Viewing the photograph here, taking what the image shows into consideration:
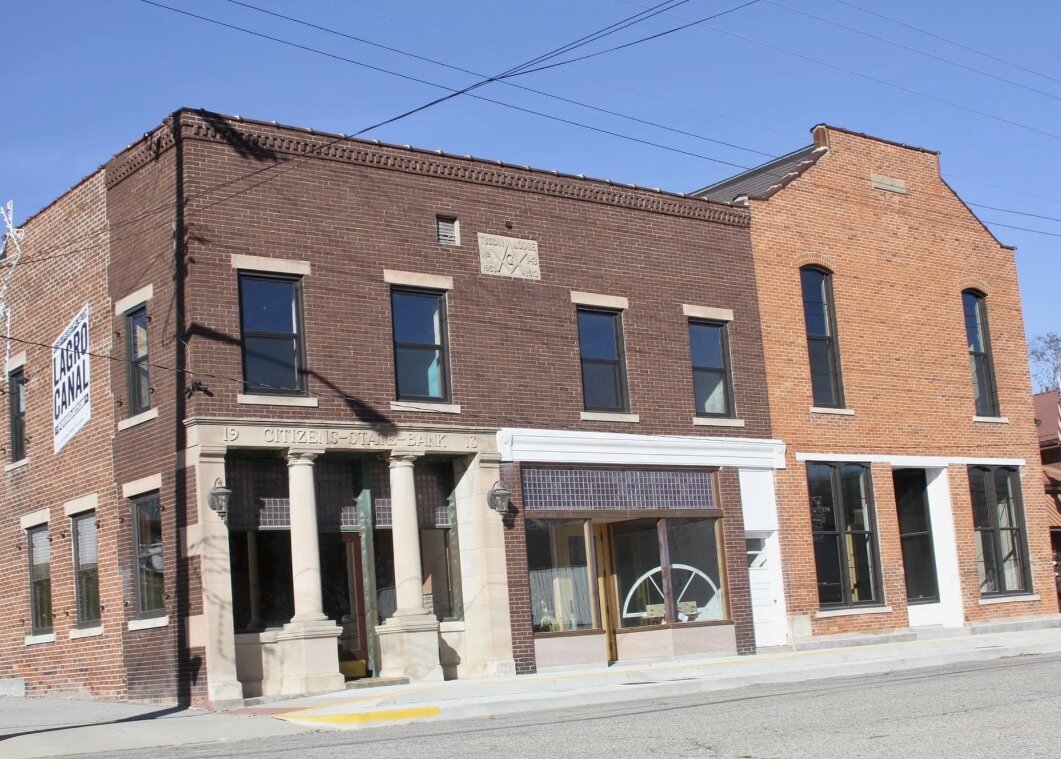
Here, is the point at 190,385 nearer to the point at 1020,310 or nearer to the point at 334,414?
the point at 334,414

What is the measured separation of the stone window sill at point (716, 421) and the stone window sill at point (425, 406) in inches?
200

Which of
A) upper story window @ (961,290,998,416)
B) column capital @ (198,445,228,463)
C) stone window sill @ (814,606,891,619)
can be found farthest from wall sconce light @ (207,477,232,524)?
upper story window @ (961,290,998,416)

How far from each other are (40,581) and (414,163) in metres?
9.28

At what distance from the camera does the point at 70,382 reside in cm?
2177

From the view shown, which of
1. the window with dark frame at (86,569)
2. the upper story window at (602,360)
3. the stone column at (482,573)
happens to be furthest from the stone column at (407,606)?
the window with dark frame at (86,569)

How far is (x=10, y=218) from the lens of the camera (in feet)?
77.3

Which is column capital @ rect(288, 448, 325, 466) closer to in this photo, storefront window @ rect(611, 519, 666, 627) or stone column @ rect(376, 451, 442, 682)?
stone column @ rect(376, 451, 442, 682)

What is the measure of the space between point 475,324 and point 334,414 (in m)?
3.03

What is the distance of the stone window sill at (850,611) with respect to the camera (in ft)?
82.8

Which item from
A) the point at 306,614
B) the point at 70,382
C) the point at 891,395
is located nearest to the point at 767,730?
the point at 306,614

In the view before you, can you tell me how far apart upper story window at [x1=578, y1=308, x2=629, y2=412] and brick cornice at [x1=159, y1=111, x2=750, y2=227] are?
2075 mm

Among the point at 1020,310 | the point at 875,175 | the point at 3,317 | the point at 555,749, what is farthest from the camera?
the point at 1020,310

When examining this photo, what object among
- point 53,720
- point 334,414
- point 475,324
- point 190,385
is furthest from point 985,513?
point 53,720

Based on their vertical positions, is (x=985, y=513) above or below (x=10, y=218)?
below
